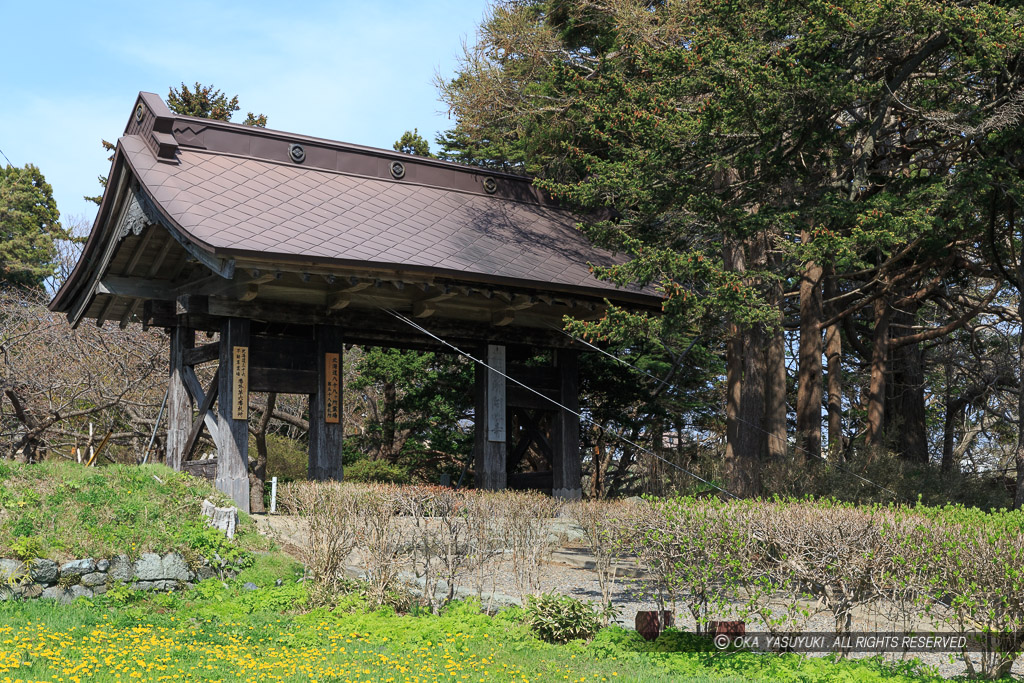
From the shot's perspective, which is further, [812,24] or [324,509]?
[812,24]

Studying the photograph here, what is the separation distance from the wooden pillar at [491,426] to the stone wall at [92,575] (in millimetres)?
5211

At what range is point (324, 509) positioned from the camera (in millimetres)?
8594

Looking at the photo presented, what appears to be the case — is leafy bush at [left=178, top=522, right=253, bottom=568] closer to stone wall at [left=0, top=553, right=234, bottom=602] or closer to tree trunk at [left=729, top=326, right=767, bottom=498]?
stone wall at [left=0, top=553, right=234, bottom=602]

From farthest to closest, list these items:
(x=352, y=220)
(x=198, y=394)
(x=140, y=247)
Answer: (x=198, y=394) → (x=140, y=247) → (x=352, y=220)

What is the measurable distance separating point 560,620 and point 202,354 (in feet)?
24.5

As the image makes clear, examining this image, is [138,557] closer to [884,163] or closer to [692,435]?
[884,163]

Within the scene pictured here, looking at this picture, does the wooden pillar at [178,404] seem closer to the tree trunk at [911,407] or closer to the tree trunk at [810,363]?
the tree trunk at [810,363]

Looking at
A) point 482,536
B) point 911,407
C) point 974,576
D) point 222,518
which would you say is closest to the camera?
point 974,576

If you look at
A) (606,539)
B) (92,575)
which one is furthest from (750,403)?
(92,575)

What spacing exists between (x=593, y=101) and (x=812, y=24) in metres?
3.45

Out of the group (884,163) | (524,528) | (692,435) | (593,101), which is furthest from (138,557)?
(692,435)

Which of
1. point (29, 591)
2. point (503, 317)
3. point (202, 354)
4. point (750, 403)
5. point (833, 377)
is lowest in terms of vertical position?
point (29, 591)

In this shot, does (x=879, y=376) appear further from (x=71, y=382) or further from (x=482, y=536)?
(x=71, y=382)

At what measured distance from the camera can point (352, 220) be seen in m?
12.0
